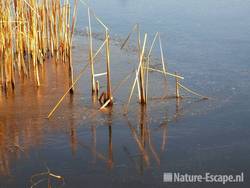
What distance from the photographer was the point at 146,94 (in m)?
7.50

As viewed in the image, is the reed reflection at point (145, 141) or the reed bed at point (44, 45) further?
the reed bed at point (44, 45)

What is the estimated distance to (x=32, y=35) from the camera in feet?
28.9

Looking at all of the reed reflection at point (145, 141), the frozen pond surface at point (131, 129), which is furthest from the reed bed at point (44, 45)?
the reed reflection at point (145, 141)

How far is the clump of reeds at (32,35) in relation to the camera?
25.5 ft

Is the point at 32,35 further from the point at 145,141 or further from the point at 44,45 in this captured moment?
the point at 145,141

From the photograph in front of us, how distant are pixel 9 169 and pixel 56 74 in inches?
163

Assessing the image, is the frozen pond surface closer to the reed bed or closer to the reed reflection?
the reed reflection

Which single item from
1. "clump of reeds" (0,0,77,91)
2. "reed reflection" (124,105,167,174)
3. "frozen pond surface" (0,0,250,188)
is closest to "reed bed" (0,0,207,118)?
"clump of reeds" (0,0,77,91)

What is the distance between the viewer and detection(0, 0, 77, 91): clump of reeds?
7.77m

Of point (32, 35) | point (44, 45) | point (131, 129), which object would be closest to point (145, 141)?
point (131, 129)

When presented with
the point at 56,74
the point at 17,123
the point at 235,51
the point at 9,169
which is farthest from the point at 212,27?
the point at 9,169

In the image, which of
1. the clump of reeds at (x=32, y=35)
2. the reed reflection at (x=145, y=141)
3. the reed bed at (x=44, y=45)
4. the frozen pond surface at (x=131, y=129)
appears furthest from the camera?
the clump of reeds at (x=32, y=35)

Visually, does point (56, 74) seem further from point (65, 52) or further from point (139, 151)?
point (139, 151)

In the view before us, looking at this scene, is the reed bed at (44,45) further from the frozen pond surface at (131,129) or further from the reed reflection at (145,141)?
the reed reflection at (145,141)
